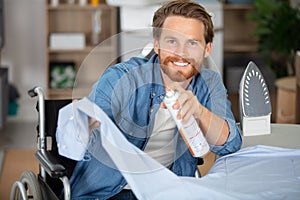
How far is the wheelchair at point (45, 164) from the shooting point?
5.74ft

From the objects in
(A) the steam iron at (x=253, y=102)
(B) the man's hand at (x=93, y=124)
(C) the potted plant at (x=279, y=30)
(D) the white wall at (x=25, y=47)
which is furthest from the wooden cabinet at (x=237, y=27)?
(B) the man's hand at (x=93, y=124)

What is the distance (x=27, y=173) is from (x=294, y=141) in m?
0.81

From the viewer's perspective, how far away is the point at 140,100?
1678 mm

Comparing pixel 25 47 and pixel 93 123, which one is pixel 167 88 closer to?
pixel 93 123

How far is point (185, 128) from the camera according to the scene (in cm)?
152

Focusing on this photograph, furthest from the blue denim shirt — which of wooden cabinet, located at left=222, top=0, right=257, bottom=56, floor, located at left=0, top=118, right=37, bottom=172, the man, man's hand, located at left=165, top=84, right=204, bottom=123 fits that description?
wooden cabinet, located at left=222, top=0, right=257, bottom=56

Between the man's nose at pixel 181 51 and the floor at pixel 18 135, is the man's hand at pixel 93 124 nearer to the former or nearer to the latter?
the man's nose at pixel 181 51

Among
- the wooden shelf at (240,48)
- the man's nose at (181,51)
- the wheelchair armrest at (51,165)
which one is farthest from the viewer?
the wooden shelf at (240,48)

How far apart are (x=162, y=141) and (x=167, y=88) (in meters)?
0.17

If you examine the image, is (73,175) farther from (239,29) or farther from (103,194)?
(239,29)

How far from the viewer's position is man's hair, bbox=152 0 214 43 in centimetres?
161

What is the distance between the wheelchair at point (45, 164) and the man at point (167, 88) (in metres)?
0.13

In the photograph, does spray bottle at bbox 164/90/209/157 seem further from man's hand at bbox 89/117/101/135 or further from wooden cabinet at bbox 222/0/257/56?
wooden cabinet at bbox 222/0/257/56

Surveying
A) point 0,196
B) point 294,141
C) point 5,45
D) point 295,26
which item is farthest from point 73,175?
point 5,45
